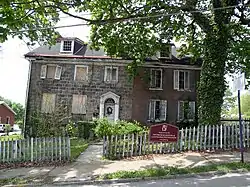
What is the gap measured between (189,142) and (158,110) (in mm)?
12313

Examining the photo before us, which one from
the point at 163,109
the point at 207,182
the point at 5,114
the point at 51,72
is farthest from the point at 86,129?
the point at 5,114

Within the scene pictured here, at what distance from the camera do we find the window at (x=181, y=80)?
23.9 m

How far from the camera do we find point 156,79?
940 inches

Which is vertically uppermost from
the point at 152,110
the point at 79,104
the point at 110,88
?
the point at 110,88

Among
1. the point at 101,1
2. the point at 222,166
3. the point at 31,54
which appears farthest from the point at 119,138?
the point at 31,54

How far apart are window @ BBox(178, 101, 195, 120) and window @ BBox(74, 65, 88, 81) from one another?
8.84 m

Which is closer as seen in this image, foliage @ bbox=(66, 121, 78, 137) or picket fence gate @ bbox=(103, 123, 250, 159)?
Answer: picket fence gate @ bbox=(103, 123, 250, 159)

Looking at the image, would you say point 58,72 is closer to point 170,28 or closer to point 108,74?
point 108,74

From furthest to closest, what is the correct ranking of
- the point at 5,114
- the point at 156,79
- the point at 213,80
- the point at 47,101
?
the point at 5,114 → the point at 156,79 → the point at 47,101 → the point at 213,80

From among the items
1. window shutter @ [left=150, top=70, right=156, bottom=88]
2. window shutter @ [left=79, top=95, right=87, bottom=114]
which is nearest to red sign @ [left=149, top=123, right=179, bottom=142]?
window shutter @ [left=150, top=70, right=156, bottom=88]

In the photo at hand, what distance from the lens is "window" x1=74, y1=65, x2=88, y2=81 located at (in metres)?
23.6

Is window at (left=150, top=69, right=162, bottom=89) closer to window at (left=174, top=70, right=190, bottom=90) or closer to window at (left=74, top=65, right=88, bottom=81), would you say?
window at (left=174, top=70, right=190, bottom=90)

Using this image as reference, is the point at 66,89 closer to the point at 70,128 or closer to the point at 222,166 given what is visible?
the point at 70,128

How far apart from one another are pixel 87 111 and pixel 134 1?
11.3 meters
